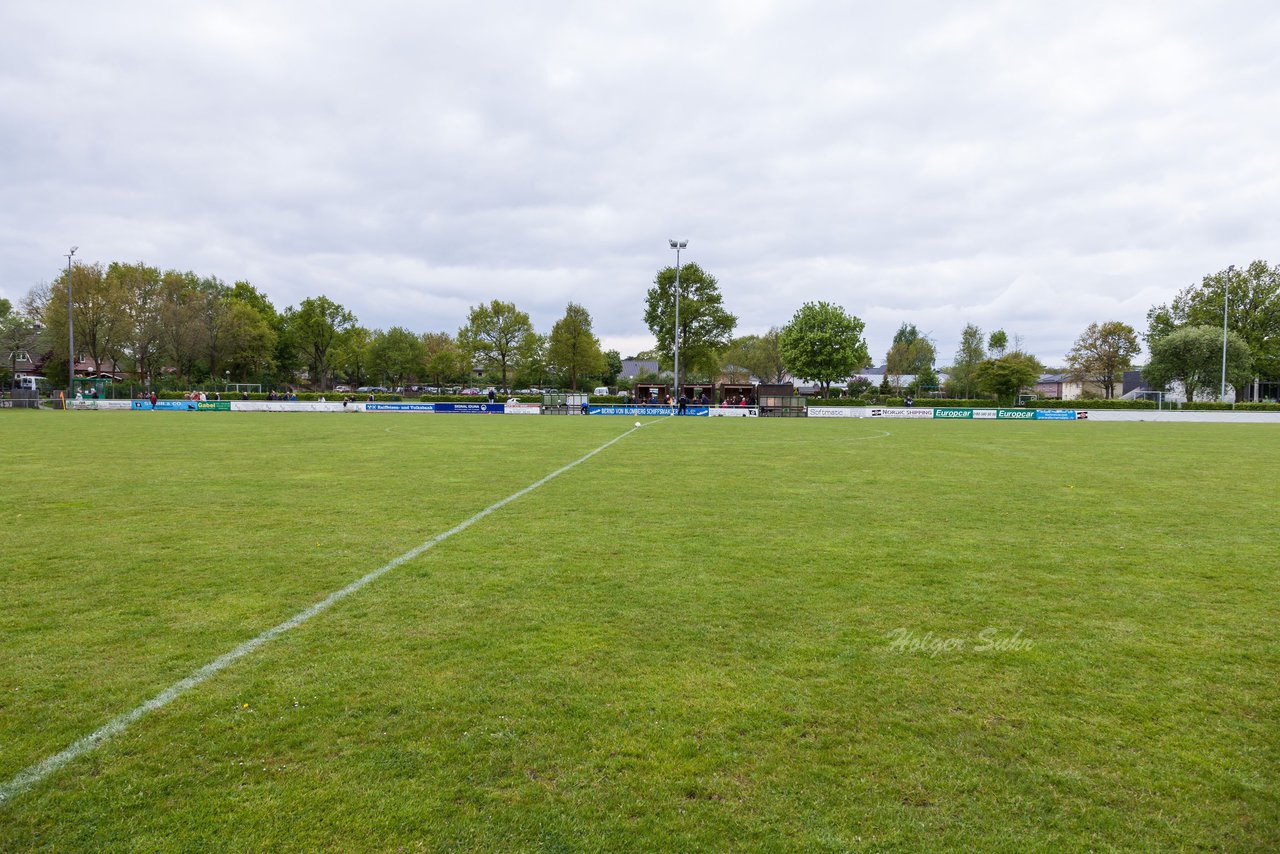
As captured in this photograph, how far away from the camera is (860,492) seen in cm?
1245

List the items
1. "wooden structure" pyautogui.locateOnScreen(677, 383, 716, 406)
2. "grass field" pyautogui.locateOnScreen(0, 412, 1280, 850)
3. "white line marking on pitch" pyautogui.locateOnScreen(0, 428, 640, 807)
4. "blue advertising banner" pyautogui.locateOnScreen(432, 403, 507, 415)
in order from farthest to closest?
"wooden structure" pyautogui.locateOnScreen(677, 383, 716, 406), "blue advertising banner" pyautogui.locateOnScreen(432, 403, 507, 415), "white line marking on pitch" pyautogui.locateOnScreen(0, 428, 640, 807), "grass field" pyautogui.locateOnScreen(0, 412, 1280, 850)

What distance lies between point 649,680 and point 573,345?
8185cm

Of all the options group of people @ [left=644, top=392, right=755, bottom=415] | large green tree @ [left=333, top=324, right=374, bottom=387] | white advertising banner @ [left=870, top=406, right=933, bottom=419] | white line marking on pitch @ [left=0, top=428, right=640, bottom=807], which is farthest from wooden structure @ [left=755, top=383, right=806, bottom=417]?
large green tree @ [left=333, top=324, right=374, bottom=387]

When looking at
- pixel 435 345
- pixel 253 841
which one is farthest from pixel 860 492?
pixel 435 345

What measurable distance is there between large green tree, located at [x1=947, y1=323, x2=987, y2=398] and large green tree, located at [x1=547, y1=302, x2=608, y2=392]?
49.1 meters

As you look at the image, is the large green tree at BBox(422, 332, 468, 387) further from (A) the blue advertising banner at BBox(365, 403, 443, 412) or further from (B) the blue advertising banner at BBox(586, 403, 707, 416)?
(B) the blue advertising banner at BBox(586, 403, 707, 416)

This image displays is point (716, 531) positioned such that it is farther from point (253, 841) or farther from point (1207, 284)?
point (1207, 284)

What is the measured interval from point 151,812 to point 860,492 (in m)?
11.3

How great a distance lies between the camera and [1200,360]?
66.2 meters

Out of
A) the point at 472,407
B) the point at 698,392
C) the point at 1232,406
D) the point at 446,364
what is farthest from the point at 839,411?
the point at 446,364

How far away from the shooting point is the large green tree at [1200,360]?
64938 millimetres

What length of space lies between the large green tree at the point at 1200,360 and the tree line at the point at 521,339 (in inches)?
4.9

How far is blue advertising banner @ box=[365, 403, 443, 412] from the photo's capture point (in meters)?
56.2

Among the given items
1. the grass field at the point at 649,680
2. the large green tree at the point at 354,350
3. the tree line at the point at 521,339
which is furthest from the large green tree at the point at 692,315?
the grass field at the point at 649,680
